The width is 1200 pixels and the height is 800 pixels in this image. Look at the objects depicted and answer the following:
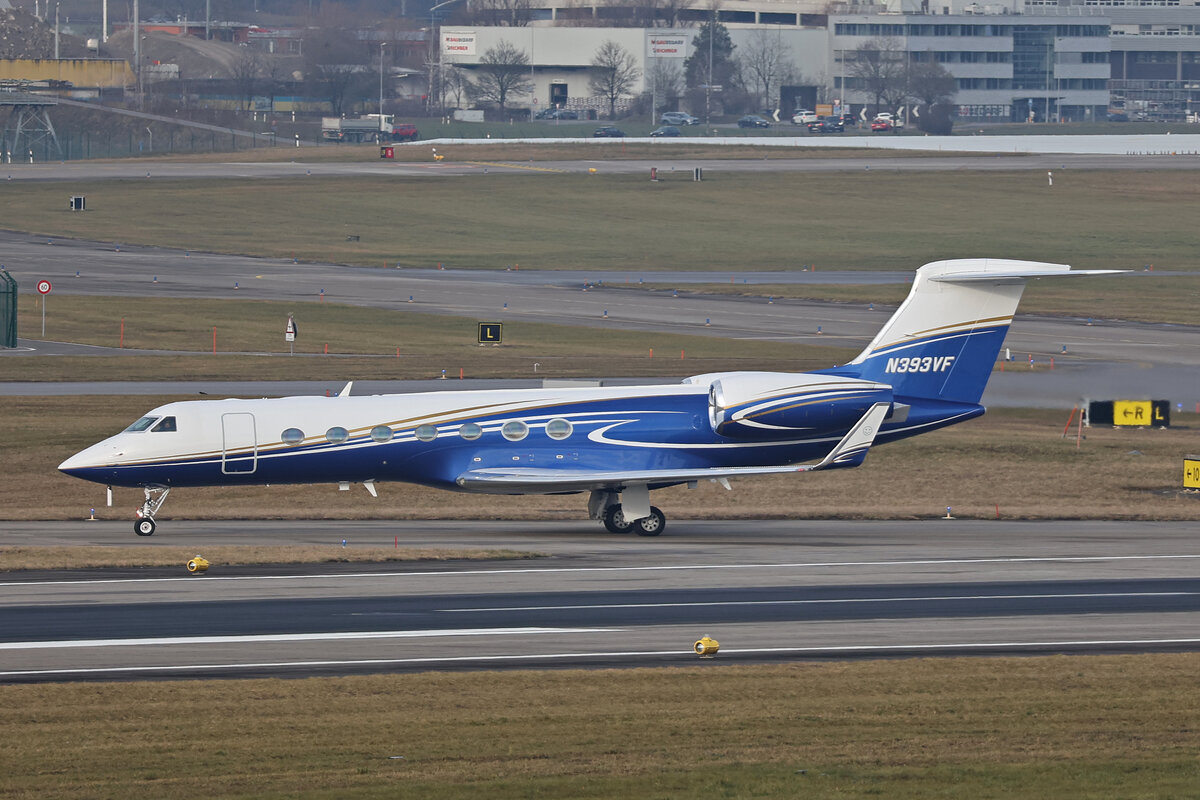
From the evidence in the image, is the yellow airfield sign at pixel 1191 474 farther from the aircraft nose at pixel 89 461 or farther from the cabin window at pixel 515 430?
the aircraft nose at pixel 89 461

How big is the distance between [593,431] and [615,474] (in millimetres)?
1287

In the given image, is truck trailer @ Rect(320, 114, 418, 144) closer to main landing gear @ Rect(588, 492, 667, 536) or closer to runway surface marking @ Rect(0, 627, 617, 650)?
main landing gear @ Rect(588, 492, 667, 536)

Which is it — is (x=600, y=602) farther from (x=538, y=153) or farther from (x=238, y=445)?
(x=538, y=153)

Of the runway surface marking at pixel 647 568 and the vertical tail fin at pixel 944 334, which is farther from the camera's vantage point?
the vertical tail fin at pixel 944 334

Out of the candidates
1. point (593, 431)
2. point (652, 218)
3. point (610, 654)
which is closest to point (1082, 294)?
point (652, 218)

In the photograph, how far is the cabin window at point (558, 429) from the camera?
1393 inches

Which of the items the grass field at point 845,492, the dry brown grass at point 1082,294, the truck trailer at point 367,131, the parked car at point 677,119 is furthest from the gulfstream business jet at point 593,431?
the parked car at point 677,119

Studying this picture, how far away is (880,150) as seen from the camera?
156 metres

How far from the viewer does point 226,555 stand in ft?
103

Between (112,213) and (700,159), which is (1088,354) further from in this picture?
(700,159)

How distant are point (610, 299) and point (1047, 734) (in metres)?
66.0

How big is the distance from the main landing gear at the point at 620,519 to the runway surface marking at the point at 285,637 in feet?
33.4

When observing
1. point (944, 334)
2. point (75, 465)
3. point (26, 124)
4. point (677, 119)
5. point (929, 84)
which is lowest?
point (75, 465)

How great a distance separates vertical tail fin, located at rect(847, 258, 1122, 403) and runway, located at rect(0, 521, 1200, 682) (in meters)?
3.50
